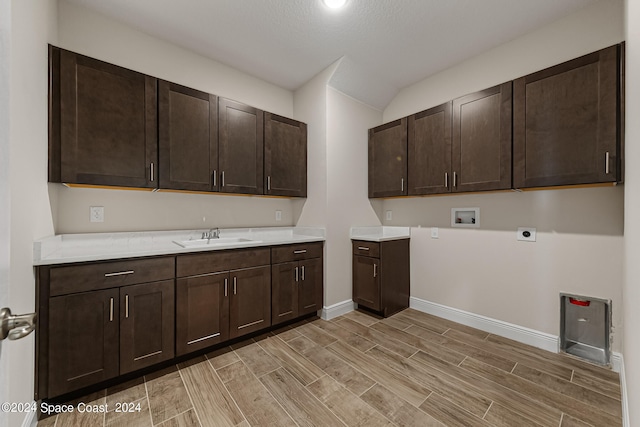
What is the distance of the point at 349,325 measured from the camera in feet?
8.87

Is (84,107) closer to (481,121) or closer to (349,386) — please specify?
(349,386)

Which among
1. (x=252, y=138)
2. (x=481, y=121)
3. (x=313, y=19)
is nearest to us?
(x=313, y=19)

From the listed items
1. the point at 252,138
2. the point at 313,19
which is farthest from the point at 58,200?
the point at 313,19

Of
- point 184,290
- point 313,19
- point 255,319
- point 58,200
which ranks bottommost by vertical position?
point 255,319

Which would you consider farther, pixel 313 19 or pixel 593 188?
pixel 313 19

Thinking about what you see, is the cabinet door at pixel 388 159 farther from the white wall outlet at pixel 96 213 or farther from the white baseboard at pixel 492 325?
the white wall outlet at pixel 96 213

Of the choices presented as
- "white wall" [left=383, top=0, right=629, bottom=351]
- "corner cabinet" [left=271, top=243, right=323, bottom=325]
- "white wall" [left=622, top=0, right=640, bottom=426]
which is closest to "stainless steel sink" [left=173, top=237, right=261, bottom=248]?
"corner cabinet" [left=271, top=243, right=323, bottom=325]

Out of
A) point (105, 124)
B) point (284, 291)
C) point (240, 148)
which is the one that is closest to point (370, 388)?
point (284, 291)

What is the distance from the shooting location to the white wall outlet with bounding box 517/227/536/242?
229 cm

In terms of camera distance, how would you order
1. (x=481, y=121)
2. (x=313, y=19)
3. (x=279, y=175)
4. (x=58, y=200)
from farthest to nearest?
(x=279, y=175), (x=481, y=121), (x=313, y=19), (x=58, y=200)

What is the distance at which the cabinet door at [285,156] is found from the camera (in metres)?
2.80

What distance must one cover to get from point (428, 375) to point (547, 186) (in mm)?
1706

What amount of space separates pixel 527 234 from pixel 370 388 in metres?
1.92

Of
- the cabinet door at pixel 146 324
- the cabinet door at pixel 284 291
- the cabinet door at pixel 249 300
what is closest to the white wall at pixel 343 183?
the cabinet door at pixel 284 291
